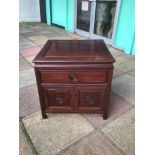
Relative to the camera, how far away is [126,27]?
2.95 meters

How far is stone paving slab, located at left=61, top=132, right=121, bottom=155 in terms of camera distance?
113cm

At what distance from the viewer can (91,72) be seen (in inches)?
45.3

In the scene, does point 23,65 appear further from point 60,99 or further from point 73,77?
point 73,77

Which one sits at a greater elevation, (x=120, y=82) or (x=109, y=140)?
(x=120, y=82)

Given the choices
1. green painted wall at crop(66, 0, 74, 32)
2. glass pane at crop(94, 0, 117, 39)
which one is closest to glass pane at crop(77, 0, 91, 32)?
green painted wall at crop(66, 0, 74, 32)

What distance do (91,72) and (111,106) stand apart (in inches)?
25.2

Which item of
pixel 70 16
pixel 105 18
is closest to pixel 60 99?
pixel 105 18

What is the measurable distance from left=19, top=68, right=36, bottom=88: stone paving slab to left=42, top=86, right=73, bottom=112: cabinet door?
31.1 inches

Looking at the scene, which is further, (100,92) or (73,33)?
(73,33)

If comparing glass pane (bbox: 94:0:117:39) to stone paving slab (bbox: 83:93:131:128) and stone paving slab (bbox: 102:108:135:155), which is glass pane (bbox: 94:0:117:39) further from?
stone paving slab (bbox: 102:108:135:155)

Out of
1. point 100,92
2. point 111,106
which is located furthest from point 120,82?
point 100,92
